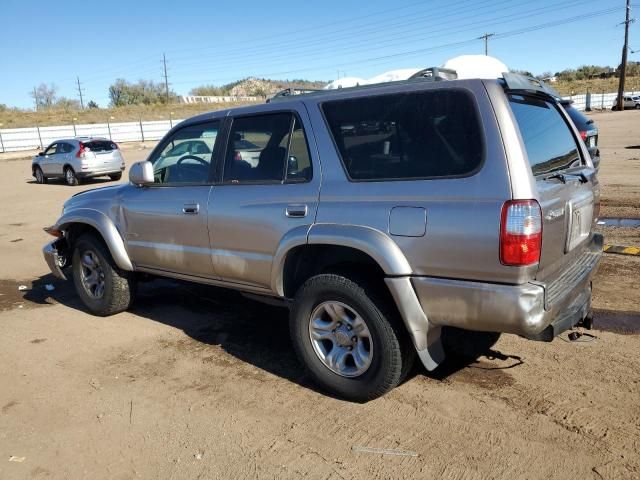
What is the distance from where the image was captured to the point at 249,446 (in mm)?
3158

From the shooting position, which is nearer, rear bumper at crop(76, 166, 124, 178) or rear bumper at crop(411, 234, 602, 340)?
rear bumper at crop(411, 234, 602, 340)

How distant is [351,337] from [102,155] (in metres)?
18.3

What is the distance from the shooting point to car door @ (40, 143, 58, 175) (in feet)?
66.5

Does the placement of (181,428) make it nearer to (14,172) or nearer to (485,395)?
(485,395)

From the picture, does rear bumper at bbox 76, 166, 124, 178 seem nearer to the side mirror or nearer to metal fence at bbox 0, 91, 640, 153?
the side mirror

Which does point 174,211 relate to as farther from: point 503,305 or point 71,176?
point 71,176

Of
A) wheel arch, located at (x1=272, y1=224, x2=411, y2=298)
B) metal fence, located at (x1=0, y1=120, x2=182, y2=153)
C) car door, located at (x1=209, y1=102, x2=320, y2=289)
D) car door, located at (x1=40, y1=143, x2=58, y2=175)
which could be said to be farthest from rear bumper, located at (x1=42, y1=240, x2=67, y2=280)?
metal fence, located at (x1=0, y1=120, x2=182, y2=153)

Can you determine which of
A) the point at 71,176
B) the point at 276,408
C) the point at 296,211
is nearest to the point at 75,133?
the point at 71,176

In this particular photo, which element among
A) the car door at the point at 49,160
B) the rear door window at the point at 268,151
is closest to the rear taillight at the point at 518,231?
the rear door window at the point at 268,151

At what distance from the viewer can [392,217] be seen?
322cm

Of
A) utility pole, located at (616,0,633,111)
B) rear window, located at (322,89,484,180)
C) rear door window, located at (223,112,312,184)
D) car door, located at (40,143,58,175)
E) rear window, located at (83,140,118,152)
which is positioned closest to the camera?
rear window, located at (322,89,484,180)

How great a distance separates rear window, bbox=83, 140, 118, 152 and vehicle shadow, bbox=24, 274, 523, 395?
13.4 metres

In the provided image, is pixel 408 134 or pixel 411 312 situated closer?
pixel 411 312

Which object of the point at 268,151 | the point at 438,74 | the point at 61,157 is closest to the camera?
the point at 438,74
